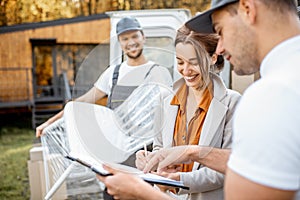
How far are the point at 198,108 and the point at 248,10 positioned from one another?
20.3 inches

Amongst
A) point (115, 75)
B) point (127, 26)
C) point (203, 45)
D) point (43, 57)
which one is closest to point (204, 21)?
point (203, 45)

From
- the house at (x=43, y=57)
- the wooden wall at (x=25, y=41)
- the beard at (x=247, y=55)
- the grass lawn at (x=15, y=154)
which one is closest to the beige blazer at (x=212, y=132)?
the beard at (x=247, y=55)

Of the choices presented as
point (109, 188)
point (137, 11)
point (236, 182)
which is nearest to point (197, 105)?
point (109, 188)

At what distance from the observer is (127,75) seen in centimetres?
131

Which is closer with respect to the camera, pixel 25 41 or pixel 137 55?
pixel 137 55

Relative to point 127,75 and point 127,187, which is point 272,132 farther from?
point 127,75

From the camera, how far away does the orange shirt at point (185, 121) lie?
1142 millimetres

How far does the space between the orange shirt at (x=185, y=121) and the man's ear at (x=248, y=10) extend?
0.48 metres

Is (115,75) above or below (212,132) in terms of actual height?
above

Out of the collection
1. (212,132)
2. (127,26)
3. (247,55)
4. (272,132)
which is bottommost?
(212,132)

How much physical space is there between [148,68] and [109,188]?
507 millimetres

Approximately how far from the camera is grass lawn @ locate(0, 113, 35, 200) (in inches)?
165

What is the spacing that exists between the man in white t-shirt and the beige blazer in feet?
0.37

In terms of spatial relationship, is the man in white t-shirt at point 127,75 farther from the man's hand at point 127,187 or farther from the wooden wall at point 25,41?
the wooden wall at point 25,41
